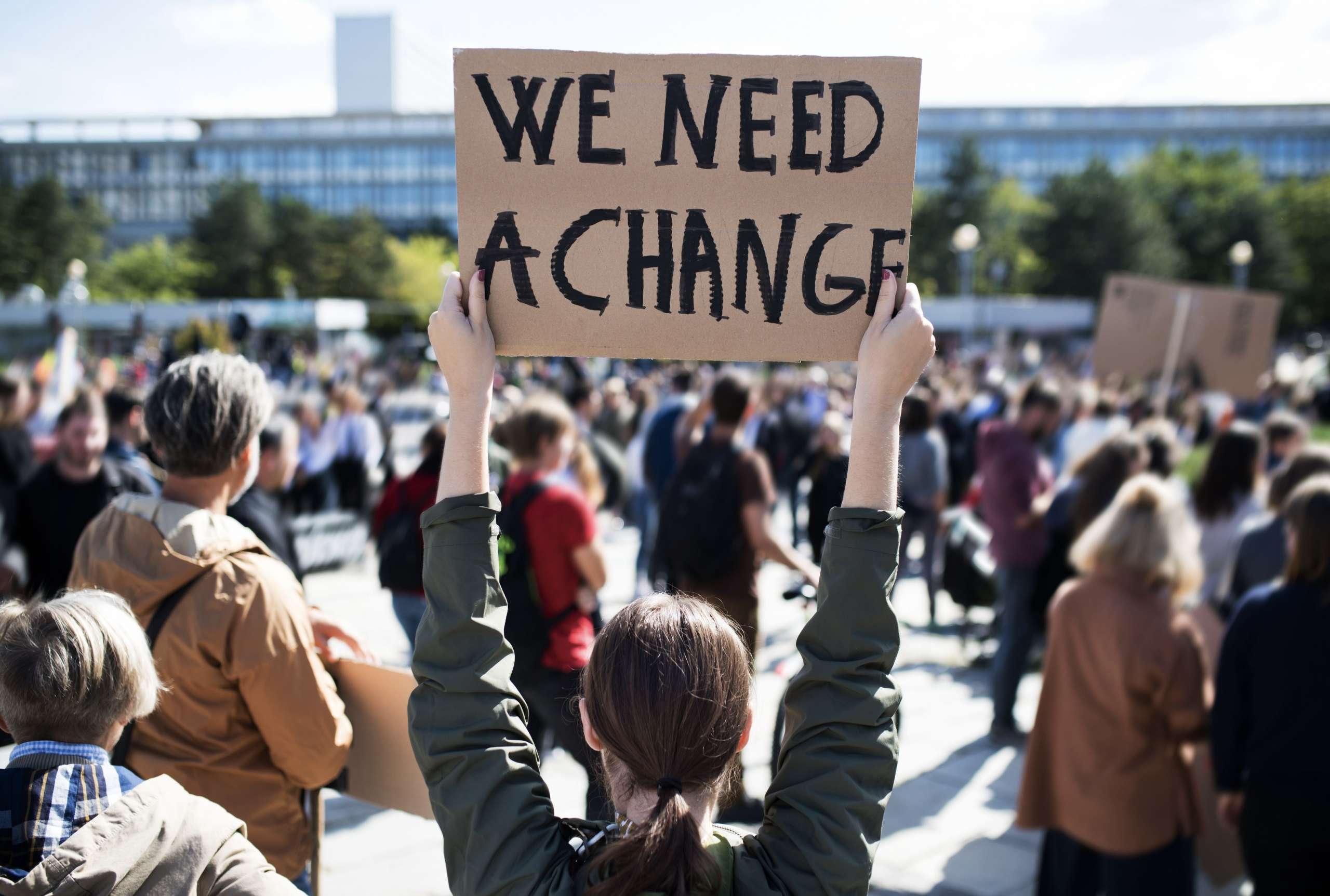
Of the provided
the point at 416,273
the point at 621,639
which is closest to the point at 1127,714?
the point at 621,639

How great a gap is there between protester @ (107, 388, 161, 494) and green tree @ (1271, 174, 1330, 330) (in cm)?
6431

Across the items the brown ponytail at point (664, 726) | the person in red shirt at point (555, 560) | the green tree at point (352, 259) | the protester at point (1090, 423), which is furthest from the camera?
the green tree at point (352, 259)

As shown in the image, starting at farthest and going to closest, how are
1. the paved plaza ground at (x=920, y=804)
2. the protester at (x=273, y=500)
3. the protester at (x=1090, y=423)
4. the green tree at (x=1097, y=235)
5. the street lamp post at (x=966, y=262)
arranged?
1. the green tree at (x=1097, y=235)
2. the street lamp post at (x=966, y=262)
3. the protester at (x=1090, y=423)
4. the paved plaza ground at (x=920, y=804)
5. the protester at (x=273, y=500)

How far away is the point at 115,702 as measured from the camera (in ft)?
5.28

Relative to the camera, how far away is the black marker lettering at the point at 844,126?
162 centimetres

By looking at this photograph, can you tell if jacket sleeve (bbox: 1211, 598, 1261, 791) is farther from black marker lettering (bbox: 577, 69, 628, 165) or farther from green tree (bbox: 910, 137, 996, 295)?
green tree (bbox: 910, 137, 996, 295)

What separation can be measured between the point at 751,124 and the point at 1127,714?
8.20ft

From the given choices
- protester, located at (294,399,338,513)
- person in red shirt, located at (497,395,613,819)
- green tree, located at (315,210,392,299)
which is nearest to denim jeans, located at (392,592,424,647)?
person in red shirt, located at (497,395,613,819)

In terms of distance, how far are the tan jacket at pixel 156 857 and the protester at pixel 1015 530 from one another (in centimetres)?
502

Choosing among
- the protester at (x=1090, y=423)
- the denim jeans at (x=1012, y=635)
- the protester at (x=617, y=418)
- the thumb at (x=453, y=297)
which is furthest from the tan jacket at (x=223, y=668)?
the protester at (x=617, y=418)

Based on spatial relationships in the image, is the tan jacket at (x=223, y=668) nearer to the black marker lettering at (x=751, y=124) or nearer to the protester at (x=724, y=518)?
the black marker lettering at (x=751, y=124)

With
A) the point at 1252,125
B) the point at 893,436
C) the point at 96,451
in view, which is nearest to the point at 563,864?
the point at 893,436

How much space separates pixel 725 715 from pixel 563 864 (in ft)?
0.91

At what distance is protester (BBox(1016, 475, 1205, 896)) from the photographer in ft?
10.7
